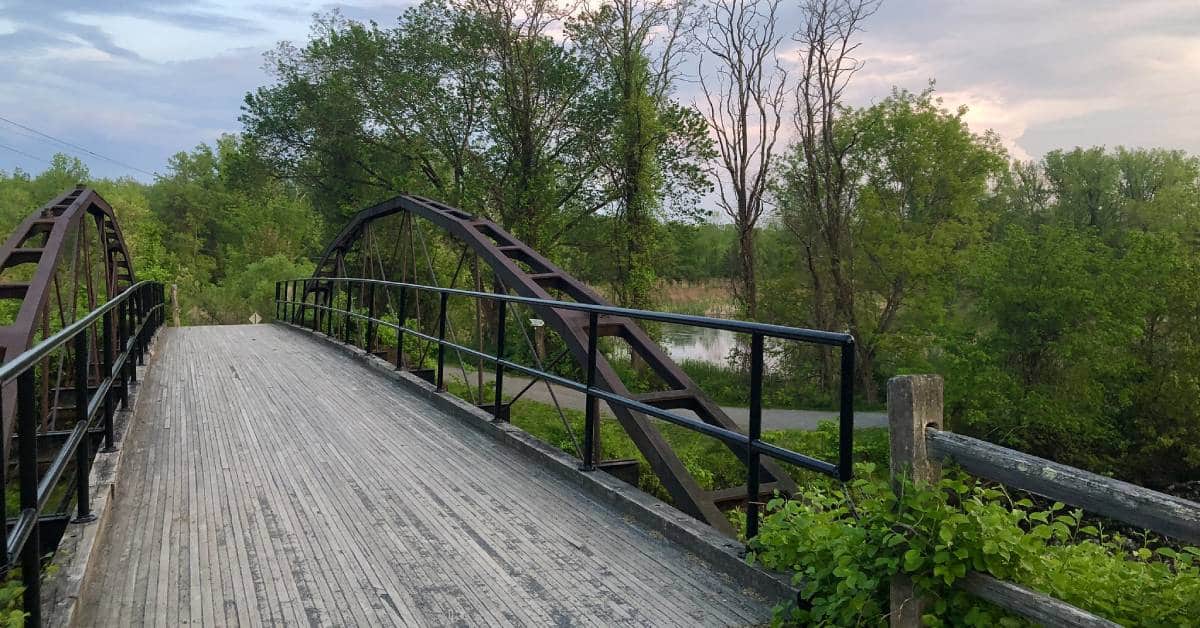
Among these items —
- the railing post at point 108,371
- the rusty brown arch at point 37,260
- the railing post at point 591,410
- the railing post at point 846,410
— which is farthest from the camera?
the railing post at point 108,371

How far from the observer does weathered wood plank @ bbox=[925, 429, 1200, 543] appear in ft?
5.40

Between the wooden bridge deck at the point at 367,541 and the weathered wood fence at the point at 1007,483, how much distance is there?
787 mm

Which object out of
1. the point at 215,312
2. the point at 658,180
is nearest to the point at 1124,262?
the point at 658,180

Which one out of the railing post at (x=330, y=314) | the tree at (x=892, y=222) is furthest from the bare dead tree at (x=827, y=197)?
the railing post at (x=330, y=314)

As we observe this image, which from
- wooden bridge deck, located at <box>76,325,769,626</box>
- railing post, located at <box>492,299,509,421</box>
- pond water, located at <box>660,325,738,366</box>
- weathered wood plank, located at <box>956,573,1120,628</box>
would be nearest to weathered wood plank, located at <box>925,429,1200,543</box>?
weathered wood plank, located at <box>956,573,1120,628</box>

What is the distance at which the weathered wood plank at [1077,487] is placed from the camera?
5.40 ft

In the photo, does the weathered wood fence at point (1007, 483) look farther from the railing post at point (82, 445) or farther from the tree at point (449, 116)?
the tree at point (449, 116)

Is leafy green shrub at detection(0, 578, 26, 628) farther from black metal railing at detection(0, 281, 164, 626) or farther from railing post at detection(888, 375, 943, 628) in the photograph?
railing post at detection(888, 375, 943, 628)

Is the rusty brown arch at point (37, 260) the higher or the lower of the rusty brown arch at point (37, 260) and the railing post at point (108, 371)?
the higher

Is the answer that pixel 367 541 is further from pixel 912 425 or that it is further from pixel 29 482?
pixel 912 425

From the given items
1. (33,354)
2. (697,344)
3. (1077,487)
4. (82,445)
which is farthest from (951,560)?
(697,344)

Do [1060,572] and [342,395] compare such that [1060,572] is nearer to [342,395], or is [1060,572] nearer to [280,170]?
[342,395]

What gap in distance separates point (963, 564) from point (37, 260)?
6.89m

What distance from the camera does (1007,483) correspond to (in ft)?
6.59
